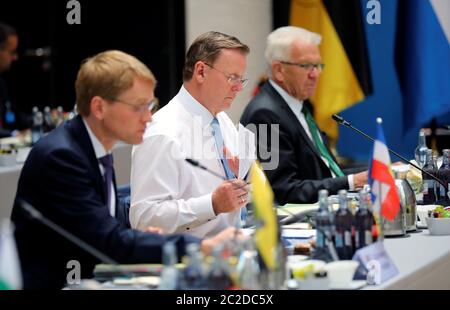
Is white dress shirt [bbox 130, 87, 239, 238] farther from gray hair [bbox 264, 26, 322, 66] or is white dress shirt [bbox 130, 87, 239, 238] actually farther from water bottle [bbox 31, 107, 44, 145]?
water bottle [bbox 31, 107, 44, 145]

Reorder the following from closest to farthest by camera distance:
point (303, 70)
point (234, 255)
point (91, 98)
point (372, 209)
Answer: point (234, 255) → point (91, 98) → point (372, 209) → point (303, 70)

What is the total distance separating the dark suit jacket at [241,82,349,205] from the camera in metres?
4.49

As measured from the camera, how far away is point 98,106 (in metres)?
2.94

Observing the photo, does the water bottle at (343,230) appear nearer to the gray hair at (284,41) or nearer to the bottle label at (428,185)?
the bottle label at (428,185)

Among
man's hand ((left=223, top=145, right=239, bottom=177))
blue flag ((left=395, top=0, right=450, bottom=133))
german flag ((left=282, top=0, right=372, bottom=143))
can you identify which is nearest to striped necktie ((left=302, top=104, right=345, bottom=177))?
man's hand ((left=223, top=145, right=239, bottom=177))

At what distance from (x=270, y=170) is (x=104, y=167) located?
1634mm

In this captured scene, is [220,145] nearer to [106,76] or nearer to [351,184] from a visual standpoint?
[351,184]

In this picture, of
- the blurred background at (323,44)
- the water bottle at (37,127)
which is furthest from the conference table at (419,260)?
the blurred background at (323,44)

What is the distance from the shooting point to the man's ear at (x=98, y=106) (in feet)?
9.61

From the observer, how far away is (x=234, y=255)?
8.35ft

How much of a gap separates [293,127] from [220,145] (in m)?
0.79

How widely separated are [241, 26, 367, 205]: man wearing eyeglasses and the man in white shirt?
18.9 inches
